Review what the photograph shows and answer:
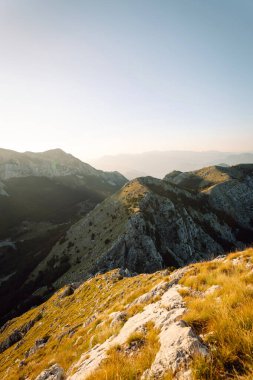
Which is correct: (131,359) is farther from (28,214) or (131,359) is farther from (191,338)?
(28,214)

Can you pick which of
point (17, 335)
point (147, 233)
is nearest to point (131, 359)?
point (17, 335)

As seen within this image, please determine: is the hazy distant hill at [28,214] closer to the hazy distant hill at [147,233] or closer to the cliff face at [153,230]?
the hazy distant hill at [147,233]

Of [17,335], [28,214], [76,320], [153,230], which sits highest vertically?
[76,320]

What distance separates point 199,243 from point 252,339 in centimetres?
6185

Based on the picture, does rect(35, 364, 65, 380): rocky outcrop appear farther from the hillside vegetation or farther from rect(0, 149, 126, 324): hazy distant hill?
rect(0, 149, 126, 324): hazy distant hill

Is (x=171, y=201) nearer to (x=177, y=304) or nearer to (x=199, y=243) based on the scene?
(x=199, y=243)

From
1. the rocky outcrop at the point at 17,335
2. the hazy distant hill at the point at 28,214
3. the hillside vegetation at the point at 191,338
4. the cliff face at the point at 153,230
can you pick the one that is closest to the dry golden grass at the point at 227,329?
the hillside vegetation at the point at 191,338

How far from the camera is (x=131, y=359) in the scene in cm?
A: 645

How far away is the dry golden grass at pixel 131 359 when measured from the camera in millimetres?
5645

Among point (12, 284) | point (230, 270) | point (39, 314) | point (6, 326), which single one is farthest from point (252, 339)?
point (12, 284)

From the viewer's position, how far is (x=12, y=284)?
60.1m

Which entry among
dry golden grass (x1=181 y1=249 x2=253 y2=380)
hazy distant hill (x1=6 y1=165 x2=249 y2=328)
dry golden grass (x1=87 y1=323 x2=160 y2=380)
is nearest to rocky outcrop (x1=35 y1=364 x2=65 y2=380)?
dry golden grass (x1=87 y1=323 x2=160 y2=380)

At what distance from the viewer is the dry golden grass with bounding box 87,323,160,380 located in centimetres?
564

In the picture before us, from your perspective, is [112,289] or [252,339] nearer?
[252,339]
